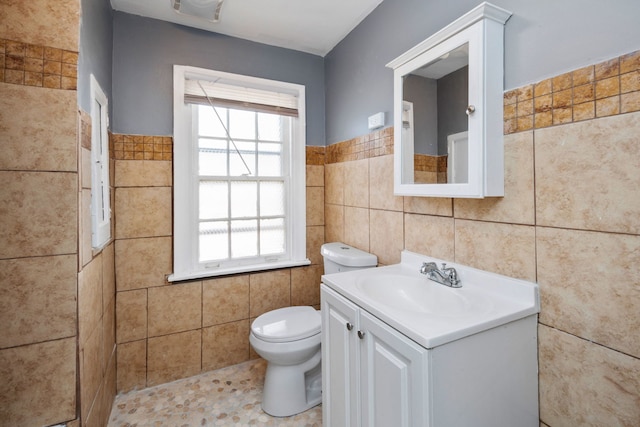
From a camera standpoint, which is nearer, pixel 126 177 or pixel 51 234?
pixel 51 234

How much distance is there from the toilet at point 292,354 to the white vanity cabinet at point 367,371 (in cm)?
33

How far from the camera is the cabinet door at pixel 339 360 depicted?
114 centimetres

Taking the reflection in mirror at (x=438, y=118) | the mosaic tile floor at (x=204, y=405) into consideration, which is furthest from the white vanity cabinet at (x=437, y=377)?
the mosaic tile floor at (x=204, y=405)

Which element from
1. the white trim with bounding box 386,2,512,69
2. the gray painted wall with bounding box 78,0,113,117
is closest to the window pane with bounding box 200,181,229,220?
the gray painted wall with bounding box 78,0,113,117

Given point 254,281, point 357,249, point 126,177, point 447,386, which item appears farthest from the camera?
point 254,281

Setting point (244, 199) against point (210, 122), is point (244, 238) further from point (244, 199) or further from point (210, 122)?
point (210, 122)

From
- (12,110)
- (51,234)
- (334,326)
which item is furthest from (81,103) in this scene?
(334,326)

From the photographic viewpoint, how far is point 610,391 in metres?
0.86

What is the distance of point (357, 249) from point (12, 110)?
1708 mm

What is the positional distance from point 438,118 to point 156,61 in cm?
175

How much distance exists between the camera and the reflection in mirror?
3.86 feet

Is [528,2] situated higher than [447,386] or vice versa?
[528,2]

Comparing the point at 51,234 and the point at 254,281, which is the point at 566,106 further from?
the point at 254,281

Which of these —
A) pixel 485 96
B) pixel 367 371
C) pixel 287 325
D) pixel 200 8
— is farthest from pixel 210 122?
pixel 367 371
